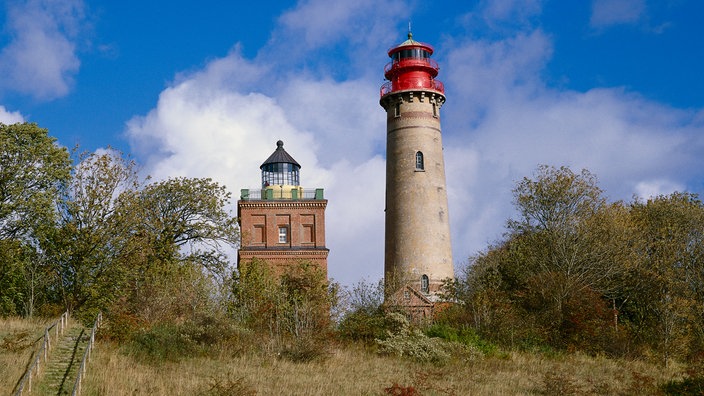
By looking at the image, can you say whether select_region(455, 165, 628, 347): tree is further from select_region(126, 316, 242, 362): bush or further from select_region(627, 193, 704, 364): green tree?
select_region(126, 316, 242, 362): bush

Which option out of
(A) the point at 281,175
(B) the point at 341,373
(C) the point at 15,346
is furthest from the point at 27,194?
(A) the point at 281,175

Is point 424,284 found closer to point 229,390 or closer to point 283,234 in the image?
point 283,234

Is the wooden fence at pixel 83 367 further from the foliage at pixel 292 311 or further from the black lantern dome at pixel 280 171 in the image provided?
the black lantern dome at pixel 280 171

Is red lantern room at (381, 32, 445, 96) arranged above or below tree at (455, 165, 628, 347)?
Result: above

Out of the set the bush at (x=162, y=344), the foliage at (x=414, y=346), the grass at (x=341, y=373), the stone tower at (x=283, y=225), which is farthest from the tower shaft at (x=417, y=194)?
the bush at (x=162, y=344)

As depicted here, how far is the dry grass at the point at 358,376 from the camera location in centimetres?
2070

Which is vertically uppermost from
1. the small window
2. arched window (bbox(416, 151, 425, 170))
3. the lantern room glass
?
the lantern room glass

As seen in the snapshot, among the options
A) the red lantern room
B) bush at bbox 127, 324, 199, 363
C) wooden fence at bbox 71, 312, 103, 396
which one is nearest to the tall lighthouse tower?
the red lantern room

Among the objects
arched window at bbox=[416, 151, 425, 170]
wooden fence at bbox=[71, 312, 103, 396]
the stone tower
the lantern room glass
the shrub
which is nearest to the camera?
wooden fence at bbox=[71, 312, 103, 396]

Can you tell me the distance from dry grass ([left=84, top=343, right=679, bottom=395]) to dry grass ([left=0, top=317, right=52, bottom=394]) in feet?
5.77

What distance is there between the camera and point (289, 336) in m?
29.5

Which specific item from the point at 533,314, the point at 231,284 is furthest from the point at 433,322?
the point at 231,284

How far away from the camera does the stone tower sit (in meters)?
49.6

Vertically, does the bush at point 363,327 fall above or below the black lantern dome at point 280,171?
below
